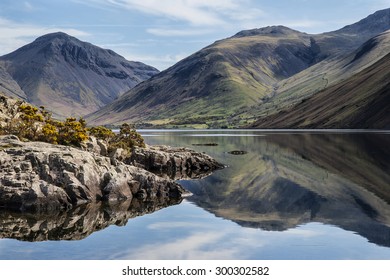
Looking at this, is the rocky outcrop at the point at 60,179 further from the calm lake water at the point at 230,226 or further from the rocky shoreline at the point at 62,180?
the calm lake water at the point at 230,226

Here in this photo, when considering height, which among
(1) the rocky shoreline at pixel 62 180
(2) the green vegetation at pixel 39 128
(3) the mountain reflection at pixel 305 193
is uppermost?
(2) the green vegetation at pixel 39 128

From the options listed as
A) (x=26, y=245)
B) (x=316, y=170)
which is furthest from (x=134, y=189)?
(x=316, y=170)

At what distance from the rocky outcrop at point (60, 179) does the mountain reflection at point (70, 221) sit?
6.77 ft

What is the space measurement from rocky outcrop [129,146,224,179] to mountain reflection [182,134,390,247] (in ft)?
16.0

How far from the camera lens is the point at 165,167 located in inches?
3974

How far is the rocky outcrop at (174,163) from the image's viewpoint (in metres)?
96.9

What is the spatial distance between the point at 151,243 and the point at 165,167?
57319mm

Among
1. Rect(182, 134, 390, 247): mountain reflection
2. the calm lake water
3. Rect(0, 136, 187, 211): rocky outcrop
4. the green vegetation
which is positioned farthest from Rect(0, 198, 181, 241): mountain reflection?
the green vegetation

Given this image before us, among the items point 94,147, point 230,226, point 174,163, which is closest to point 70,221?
point 230,226

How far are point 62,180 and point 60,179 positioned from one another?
0.26 meters

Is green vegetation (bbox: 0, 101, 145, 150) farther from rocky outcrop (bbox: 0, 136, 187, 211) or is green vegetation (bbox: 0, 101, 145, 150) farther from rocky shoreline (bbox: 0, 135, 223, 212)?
rocky outcrop (bbox: 0, 136, 187, 211)

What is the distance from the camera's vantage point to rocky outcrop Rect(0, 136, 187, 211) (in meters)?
55.5

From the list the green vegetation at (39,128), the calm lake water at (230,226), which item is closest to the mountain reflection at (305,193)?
the calm lake water at (230,226)

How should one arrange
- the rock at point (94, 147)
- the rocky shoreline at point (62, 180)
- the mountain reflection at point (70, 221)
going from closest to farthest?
the mountain reflection at point (70, 221)
the rocky shoreline at point (62, 180)
the rock at point (94, 147)
